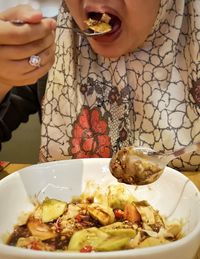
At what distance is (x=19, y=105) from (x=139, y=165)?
2.34 feet

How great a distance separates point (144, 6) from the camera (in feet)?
4.02

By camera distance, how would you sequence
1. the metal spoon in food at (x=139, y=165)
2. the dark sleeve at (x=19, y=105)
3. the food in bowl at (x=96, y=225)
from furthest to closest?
the dark sleeve at (x=19, y=105) < the metal spoon in food at (x=139, y=165) < the food in bowl at (x=96, y=225)

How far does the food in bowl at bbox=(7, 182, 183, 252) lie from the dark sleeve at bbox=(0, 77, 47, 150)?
1.97 ft

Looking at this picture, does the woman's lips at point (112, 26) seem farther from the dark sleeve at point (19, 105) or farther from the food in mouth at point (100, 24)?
the dark sleeve at point (19, 105)

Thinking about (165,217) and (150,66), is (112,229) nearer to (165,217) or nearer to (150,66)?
(165,217)

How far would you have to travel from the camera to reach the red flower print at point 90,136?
140 centimetres

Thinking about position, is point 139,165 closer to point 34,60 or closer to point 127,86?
point 34,60

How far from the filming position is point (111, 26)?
1266 millimetres

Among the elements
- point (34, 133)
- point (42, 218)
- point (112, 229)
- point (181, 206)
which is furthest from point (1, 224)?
point (34, 133)

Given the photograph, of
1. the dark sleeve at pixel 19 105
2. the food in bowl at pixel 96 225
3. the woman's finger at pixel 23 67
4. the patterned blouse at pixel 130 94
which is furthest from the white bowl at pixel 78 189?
the dark sleeve at pixel 19 105

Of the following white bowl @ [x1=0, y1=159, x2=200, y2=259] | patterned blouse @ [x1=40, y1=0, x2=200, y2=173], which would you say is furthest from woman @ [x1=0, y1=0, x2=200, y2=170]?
white bowl @ [x1=0, y1=159, x2=200, y2=259]

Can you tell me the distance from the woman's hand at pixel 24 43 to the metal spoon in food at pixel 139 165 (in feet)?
0.84

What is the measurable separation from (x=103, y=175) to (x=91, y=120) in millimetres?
411

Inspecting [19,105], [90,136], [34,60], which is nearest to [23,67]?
[34,60]
